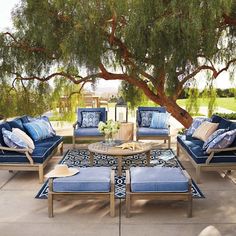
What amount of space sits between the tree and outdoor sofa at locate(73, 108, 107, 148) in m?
0.78

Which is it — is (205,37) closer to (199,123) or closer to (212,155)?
(199,123)

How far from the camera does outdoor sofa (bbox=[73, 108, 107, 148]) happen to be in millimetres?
6985

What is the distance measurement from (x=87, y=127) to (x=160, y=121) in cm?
147

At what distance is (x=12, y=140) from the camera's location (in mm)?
5051

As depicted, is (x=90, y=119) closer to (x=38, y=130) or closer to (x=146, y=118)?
(x=146, y=118)

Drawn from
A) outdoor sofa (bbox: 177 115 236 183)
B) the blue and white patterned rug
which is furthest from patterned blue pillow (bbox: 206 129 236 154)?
the blue and white patterned rug

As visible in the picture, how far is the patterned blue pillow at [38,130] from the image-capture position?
5.99m

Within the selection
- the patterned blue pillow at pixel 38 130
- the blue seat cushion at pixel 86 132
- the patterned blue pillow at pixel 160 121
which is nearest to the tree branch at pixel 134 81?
the patterned blue pillow at pixel 160 121

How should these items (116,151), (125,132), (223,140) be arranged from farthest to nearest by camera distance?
(125,132) → (116,151) → (223,140)

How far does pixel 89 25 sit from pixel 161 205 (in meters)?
3.92

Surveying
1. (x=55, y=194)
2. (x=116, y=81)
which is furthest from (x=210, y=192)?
(x=116, y=81)

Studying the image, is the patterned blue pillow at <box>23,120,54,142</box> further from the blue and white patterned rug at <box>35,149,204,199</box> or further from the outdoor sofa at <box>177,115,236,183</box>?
the outdoor sofa at <box>177,115,236,183</box>

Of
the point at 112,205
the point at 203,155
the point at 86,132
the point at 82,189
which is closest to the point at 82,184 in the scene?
the point at 82,189

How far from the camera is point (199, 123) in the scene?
648 cm
